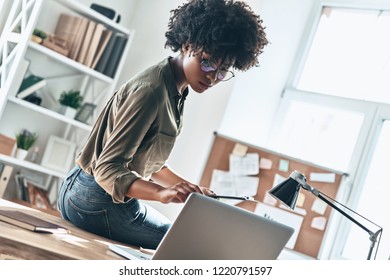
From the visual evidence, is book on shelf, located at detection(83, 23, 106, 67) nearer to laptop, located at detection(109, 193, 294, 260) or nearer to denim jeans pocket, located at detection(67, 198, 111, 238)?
denim jeans pocket, located at detection(67, 198, 111, 238)

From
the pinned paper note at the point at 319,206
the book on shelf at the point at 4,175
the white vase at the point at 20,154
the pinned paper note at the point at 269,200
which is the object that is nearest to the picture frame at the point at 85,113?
the white vase at the point at 20,154

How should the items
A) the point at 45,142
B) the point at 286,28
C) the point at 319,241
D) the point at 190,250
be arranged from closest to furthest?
the point at 190,250, the point at 319,241, the point at 286,28, the point at 45,142

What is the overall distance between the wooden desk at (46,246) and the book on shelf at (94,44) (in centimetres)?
209

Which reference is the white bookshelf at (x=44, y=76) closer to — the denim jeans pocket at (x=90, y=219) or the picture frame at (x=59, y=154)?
the picture frame at (x=59, y=154)

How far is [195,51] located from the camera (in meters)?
1.80

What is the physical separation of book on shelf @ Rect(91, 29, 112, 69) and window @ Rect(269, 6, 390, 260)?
1182mm

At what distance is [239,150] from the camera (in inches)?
127

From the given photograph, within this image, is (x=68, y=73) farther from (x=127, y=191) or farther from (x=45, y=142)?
(x=127, y=191)

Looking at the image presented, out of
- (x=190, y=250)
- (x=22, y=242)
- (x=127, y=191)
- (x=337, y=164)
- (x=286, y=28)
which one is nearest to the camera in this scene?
(x=22, y=242)

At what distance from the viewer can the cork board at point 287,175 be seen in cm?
296

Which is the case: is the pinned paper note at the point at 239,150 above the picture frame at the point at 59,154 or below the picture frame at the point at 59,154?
above

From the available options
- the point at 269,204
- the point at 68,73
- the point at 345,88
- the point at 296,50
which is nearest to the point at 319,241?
the point at 269,204
